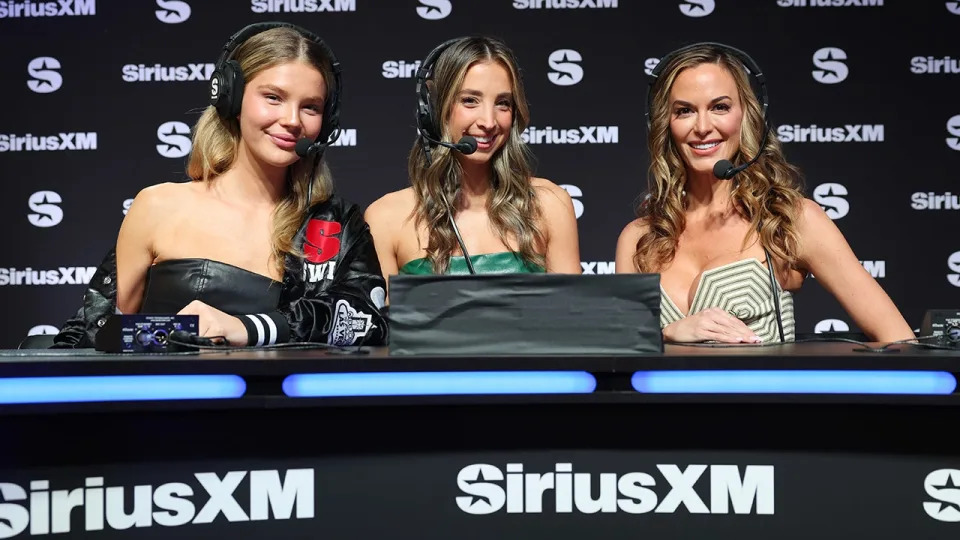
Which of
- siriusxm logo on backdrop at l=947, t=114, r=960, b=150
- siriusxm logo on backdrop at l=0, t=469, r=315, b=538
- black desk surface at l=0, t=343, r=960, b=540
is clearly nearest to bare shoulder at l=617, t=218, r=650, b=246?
black desk surface at l=0, t=343, r=960, b=540

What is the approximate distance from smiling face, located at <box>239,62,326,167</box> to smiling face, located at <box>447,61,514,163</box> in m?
0.48

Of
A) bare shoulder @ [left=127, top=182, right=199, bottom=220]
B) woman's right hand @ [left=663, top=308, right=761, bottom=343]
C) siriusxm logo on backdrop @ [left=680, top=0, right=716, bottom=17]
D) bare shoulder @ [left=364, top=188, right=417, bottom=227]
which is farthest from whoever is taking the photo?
siriusxm logo on backdrop @ [left=680, top=0, right=716, bottom=17]

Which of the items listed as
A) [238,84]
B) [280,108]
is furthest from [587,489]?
[238,84]

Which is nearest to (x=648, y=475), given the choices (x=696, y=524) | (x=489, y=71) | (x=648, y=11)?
(x=696, y=524)

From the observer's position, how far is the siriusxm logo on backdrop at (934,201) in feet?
17.2

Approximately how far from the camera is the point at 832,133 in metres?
5.29

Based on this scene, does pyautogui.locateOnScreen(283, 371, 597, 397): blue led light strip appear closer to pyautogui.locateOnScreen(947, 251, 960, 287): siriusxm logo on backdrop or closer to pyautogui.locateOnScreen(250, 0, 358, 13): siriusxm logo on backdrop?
pyautogui.locateOnScreen(250, 0, 358, 13): siriusxm logo on backdrop

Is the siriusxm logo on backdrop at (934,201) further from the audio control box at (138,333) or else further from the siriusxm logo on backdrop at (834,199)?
the audio control box at (138,333)

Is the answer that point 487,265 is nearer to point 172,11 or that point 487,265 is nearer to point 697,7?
point 697,7

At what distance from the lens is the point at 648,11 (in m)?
5.36

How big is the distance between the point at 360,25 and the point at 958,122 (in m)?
3.41

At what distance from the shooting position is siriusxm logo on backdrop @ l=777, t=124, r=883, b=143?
5273mm

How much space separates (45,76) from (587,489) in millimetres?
4744

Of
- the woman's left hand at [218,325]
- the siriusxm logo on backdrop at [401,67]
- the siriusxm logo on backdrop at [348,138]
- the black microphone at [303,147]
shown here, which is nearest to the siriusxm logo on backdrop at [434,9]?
the siriusxm logo on backdrop at [401,67]
